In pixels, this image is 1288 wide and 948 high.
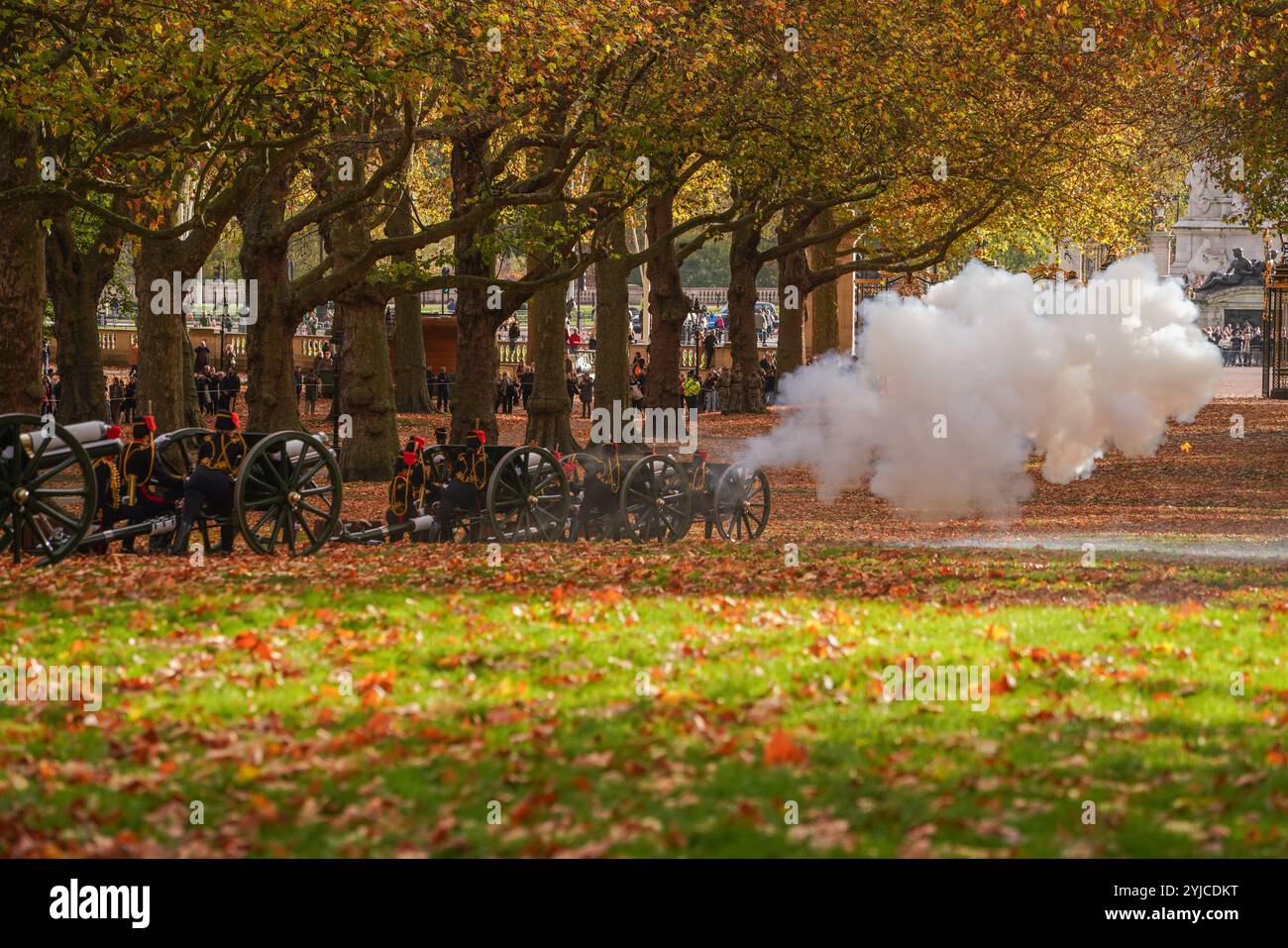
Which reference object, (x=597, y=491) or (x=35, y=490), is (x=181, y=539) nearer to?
(x=35, y=490)

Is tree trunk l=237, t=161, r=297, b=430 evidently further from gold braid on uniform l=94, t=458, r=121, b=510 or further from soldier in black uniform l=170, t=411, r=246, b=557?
gold braid on uniform l=94, t=458, r=121, b=510

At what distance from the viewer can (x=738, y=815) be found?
7.00 metres

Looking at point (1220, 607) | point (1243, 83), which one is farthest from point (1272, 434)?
point (1220, 607)

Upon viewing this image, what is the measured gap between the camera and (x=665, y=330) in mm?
36812

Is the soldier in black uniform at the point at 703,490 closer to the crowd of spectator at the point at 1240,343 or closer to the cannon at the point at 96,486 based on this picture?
the cannon at the point at 96,486

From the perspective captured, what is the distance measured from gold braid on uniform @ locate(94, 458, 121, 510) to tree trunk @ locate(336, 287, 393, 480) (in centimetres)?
1256

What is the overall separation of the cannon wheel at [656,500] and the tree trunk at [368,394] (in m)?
8.12

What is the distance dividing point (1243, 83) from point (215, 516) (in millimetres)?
20069

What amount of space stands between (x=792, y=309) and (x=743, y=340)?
1.56 m

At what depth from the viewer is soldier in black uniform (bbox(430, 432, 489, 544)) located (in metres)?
19.2

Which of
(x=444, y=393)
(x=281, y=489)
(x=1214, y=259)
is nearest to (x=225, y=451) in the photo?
(x=281, y=489)

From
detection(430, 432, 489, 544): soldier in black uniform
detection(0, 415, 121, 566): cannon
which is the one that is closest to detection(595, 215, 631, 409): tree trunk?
detection(430, 432, 489, 544): soldier in black uniform

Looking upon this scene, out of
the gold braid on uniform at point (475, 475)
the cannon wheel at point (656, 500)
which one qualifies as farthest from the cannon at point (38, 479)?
the cannon wheel at point (656, 500)

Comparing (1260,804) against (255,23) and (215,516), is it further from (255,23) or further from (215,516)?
(255,23)
